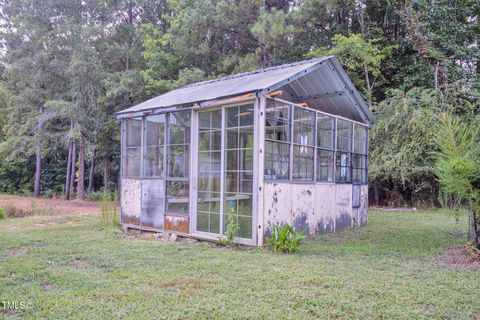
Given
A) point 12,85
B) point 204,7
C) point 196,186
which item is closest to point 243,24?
point 204,7

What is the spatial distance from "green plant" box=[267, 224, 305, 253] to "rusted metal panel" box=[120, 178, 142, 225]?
3248 millimetres

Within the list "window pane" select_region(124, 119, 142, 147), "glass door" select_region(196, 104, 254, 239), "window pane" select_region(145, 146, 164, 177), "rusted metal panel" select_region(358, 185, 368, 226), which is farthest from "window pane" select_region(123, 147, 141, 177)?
"rusted metal panel" select_region(358, 185, 368, 226)

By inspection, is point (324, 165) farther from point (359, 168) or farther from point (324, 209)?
point (359, 168)

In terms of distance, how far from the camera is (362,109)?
9.15 meters

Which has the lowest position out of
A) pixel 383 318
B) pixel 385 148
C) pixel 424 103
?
pixel 383 318

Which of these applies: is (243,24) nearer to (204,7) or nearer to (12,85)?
(204,7)

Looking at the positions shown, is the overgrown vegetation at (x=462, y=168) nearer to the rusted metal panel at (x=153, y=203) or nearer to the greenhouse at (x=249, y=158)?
the greenhouse at (x=249, y=158)

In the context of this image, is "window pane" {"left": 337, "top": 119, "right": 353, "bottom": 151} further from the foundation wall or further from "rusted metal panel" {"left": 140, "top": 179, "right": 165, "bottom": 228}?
"rusted metal panel" {"left": 140, "top": 179, "right": 165, "bottom": 228}

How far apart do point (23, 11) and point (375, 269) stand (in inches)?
732

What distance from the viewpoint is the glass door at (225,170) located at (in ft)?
21.0

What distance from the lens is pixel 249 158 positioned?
251 inches

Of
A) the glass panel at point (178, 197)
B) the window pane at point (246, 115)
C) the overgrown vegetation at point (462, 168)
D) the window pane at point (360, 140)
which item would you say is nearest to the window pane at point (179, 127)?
the glass panel at point (178, 197)

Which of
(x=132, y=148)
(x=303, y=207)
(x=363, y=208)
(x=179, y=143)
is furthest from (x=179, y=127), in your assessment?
(x=363, y=208)

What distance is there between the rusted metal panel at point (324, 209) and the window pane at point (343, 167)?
0.43 metres
